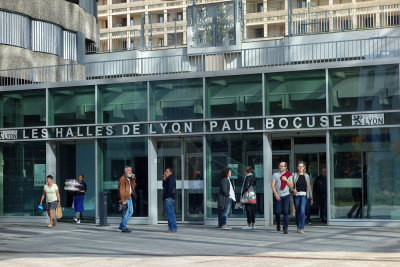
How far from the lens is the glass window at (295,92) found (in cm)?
1931

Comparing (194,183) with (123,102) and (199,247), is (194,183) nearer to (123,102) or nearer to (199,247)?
(123,102)

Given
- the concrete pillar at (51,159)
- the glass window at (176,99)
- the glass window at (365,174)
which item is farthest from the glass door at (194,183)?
the concrete pillar at (51,159)

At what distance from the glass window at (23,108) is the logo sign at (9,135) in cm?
22

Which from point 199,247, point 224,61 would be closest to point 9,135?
point 224,61

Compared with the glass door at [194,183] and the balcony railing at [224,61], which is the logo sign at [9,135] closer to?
Result: the balcony railing at [224,61]

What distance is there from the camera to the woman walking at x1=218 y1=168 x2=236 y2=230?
61.3ft

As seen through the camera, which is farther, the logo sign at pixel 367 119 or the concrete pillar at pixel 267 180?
the concrete pillar at pixel 267 180

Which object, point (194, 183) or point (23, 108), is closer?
point (194, 183)

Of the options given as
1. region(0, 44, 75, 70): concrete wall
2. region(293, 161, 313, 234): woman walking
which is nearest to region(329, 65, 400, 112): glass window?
region(293, 161, 313, 234): woman walking

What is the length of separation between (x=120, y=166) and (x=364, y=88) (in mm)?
7867

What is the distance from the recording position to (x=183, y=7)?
8312 cm

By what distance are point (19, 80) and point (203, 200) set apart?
958cm

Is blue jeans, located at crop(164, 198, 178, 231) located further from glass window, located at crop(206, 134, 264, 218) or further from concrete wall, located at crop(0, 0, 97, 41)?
concrete wall, located at crop(0, 0, 97, 41)

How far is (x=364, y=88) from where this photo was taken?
18.9 m
